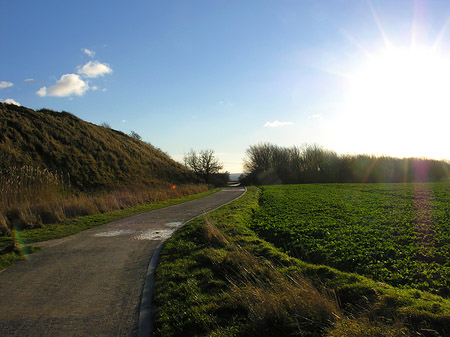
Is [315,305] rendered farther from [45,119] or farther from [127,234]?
[45,119]

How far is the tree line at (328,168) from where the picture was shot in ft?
184

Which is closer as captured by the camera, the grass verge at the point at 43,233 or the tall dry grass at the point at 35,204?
the grass verge at the point at 43,233

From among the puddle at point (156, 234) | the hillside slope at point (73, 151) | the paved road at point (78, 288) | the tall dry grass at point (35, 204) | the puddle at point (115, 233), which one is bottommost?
the paved road at point (78, 288)

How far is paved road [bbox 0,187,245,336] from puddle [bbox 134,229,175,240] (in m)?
0.14

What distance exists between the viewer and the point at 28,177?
14.5 meters

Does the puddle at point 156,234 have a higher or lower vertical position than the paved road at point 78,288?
higher

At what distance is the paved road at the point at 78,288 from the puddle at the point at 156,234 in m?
0.14

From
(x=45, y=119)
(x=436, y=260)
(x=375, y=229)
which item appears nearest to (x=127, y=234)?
(x=375, y=229)

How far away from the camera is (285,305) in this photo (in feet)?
13.4

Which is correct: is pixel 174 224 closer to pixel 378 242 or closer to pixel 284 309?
pixel 378 242

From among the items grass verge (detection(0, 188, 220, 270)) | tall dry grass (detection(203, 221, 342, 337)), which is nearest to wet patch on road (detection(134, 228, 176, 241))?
grass verge (detection(0, 188, 220, 270))

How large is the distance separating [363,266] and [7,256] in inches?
341

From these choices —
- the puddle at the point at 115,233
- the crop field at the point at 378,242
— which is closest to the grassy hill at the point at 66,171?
the puddle at the point at 115,233

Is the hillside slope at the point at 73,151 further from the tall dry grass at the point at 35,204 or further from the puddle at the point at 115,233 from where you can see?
the puddle at the point at 115,233
